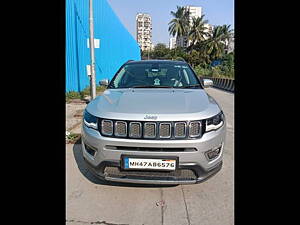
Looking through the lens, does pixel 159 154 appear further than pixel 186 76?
No

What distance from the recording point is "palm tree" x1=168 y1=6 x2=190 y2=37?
48.9 meters

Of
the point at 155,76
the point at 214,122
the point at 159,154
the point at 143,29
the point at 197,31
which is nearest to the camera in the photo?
the point at 159,154

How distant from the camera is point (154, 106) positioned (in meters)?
2.28

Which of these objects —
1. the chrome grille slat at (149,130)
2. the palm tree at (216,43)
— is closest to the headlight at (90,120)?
the chrome grille slat at (149,130)

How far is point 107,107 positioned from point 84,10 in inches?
411

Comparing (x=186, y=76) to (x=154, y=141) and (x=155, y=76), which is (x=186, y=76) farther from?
(x=154, y=141)

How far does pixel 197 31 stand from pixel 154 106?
47531 millimetres

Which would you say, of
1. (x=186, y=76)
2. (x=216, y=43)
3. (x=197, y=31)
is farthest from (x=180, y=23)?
(x=186, y=76)

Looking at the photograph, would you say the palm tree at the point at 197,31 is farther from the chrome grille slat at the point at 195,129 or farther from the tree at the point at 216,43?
the chrome grille slat at the point at 195,129

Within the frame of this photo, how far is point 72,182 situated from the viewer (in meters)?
2.72

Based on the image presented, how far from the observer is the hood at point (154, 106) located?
213 cm

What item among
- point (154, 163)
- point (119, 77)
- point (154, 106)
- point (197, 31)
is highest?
point (197, 31)
